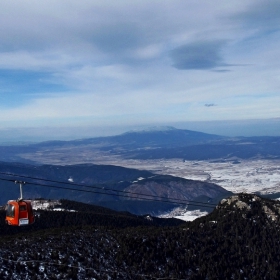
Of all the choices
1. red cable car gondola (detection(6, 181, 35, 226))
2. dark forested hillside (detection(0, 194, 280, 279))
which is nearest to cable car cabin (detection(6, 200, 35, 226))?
red cable car gondola (detection(6, 181, 35, 226))

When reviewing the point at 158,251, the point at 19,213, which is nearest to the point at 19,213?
the point at 19,213

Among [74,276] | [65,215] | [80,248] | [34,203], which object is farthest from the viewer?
[34,203]

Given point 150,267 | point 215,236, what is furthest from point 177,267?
point 215,236

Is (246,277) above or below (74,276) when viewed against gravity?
below

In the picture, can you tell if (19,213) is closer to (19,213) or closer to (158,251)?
(19,213)

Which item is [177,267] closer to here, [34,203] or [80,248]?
[80,248]

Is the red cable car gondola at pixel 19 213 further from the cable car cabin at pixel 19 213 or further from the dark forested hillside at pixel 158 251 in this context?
the dark forested hillside at pixel 158 251

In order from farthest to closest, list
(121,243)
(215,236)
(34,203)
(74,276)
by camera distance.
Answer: (34,203), (215,236), (121,243), (74,276)

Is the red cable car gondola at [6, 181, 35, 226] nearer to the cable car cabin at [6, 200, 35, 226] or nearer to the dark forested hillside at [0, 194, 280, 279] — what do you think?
the cable car cabin at [6, 200, 35, 226]
